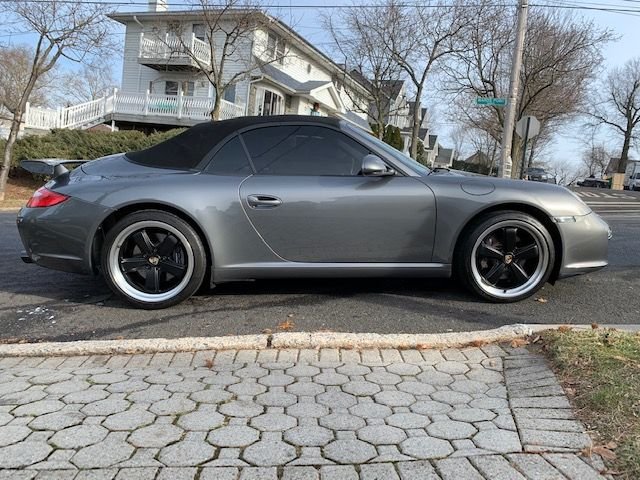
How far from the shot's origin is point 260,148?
413 cm

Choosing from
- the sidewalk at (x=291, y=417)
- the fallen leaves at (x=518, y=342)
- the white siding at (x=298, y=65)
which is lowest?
the sidewalk at (x=291, y=417)

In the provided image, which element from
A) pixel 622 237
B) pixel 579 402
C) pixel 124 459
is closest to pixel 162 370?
pixel 124 459

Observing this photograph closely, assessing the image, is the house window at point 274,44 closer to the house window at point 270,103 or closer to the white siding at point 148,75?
the white siding at point 148,75

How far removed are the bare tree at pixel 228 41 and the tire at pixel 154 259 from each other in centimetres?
1459

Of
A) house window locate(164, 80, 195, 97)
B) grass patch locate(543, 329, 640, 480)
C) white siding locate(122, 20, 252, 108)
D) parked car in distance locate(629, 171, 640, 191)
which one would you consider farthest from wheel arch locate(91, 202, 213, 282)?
parked car in distance locate(629, 171, 640, 191)

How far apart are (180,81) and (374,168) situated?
26888 mm

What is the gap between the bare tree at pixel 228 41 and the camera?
1788cm

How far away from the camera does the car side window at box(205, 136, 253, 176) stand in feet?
13.3

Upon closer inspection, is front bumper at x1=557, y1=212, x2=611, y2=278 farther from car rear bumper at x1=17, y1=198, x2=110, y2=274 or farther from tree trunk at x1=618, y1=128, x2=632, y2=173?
tree trunk at x1=618, y1=128, x2=632, y2=173

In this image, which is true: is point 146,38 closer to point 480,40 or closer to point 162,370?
point 480,40

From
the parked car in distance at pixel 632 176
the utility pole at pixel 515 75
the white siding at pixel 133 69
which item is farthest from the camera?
the parked car in distance at pixel 632 176

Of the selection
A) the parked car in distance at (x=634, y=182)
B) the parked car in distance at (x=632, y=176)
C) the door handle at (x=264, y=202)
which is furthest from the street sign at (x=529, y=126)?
the parked car in distance at (x=632, y=176)

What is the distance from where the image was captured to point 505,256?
406cm

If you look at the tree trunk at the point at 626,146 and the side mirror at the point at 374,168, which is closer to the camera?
the side mirror at the point at 374,168
